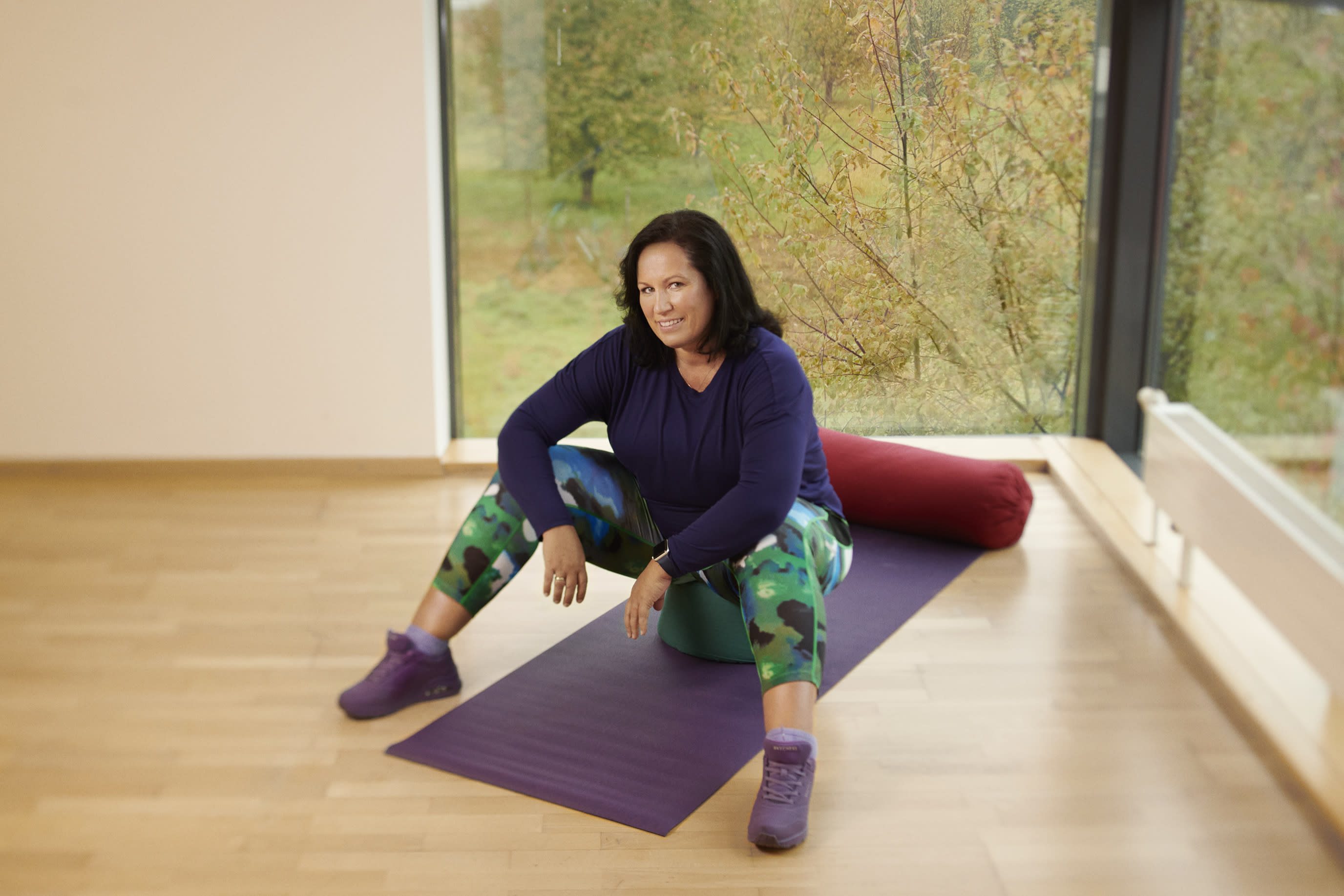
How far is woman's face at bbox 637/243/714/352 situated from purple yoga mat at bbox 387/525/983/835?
63 centimetres

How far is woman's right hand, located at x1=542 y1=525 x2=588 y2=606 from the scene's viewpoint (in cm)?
212

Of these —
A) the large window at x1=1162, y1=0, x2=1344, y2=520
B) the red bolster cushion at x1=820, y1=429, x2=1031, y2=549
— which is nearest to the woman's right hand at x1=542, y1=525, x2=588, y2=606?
the red bolster cushion at x1=820, y1=429, x2=1031, y2=549

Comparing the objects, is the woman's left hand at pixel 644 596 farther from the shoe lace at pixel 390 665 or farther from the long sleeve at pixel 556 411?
the shoe lace at pixel 390 665

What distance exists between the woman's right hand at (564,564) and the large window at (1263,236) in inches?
50.5

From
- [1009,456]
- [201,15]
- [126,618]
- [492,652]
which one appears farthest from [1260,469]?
[201,15]

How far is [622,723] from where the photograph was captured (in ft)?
7.13

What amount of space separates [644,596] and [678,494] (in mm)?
263

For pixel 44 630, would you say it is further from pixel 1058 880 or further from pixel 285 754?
pixel 1058 880

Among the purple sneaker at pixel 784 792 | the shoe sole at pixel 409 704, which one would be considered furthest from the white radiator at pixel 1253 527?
the shoe sole at pixel 409 704

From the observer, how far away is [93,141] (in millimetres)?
3414

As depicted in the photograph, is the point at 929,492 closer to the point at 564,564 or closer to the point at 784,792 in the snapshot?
the point at 564,564

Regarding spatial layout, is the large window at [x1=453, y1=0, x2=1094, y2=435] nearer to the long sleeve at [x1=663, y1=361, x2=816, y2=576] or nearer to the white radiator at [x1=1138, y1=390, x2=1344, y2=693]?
the white radiator at [x1=1138, y1=390, x2=1344, y2=693]

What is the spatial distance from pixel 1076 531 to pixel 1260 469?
685 millimetres

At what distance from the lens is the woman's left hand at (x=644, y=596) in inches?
80.2
